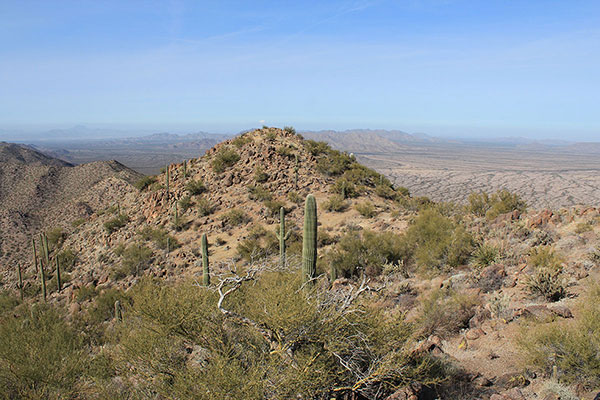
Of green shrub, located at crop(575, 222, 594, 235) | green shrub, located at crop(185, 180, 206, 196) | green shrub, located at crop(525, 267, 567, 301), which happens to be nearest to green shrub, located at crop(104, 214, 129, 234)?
green shrub, located at crop(185, 180, 206, 196)

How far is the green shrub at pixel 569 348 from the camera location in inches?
228

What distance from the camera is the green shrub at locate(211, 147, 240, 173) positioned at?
26.6 m

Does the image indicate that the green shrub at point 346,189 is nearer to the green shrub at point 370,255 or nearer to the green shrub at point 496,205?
the green shrub at point 496,205

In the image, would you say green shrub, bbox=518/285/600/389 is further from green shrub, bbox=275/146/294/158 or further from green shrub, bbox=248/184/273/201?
green shrub, bbox=275/146/294/158

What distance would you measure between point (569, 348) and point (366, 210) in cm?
1475

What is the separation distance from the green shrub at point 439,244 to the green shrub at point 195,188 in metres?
14.8

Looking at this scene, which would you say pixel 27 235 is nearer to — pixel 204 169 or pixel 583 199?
pixel 204 169

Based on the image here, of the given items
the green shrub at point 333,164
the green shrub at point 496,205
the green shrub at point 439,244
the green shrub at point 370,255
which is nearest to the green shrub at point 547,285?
the green shrub at point 439,244

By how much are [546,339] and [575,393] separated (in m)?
0.96

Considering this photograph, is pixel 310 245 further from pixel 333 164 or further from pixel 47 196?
pixel 47 196

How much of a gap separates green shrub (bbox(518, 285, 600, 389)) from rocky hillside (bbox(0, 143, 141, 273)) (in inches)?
1259

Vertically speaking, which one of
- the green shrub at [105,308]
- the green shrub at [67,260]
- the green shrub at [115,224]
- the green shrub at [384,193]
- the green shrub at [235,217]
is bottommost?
the green shrub at [67,260]

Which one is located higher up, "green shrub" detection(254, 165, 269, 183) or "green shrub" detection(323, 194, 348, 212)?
"green shrub" detection(254, 165, 269, 183)

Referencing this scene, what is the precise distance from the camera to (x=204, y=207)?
2328 cm
